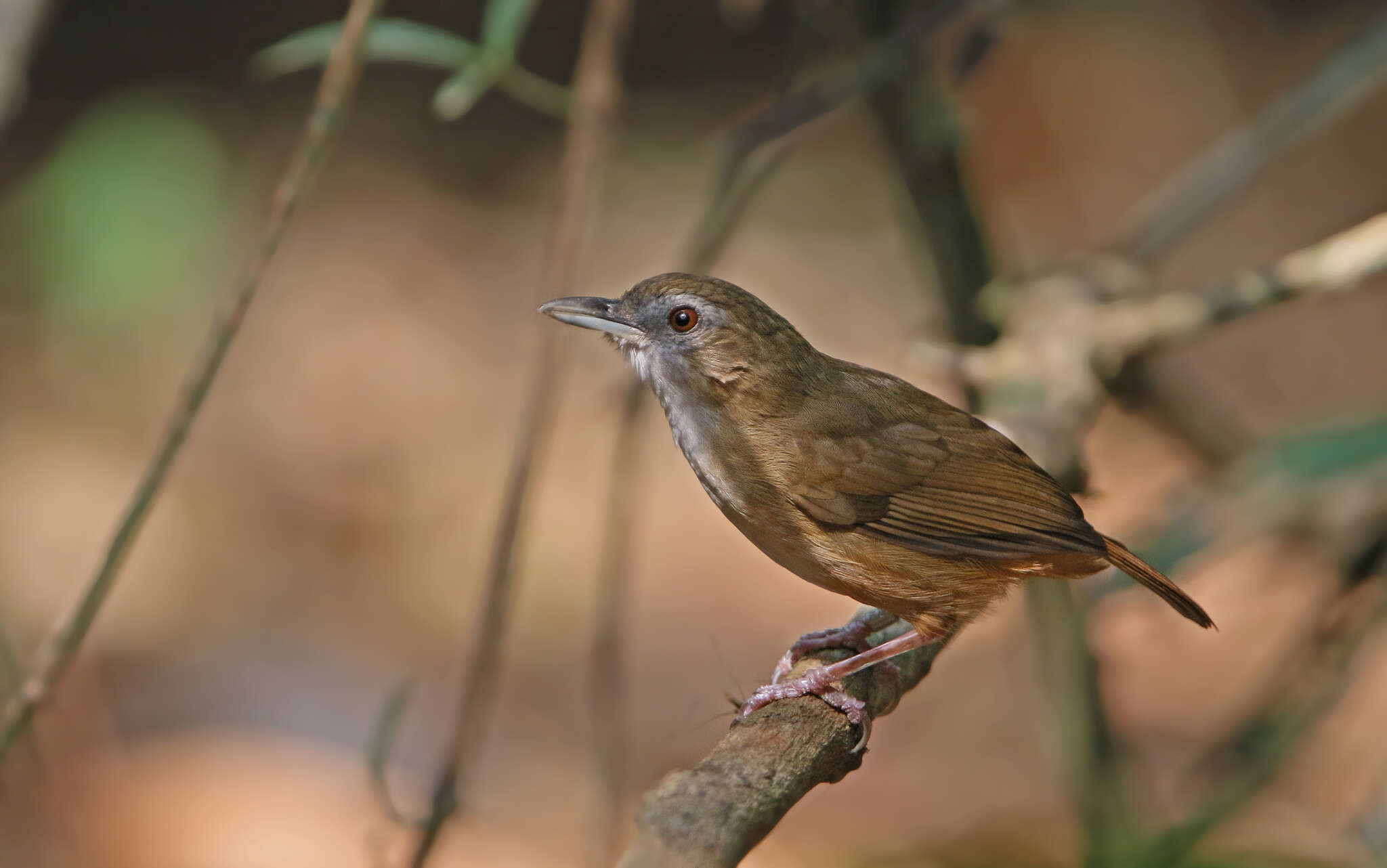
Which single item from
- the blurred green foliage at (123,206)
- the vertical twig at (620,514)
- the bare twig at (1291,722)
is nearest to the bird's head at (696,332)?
the vertical twig at (620,514)

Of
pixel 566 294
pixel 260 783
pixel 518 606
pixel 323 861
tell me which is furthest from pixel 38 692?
pixel 518 606

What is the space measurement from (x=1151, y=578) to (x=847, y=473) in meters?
0.72

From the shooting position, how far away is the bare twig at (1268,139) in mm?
3615

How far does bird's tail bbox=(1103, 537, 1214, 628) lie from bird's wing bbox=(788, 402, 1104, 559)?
0.06 m

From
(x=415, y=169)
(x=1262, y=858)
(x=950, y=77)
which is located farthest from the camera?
(x=415, y=169)

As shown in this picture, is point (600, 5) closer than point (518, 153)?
Yes

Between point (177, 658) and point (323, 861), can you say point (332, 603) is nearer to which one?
point (177, 658)

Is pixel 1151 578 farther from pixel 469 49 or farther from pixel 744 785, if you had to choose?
pixel 469 49

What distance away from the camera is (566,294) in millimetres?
3297

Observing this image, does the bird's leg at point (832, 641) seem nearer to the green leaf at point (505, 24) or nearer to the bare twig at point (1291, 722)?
the bare twig at point (1291, 722)

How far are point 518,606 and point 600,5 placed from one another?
3447 mm

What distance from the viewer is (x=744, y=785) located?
5.95 ft

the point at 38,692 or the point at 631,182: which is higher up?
the point at 631,182

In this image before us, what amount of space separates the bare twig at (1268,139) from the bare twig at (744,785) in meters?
2.22
